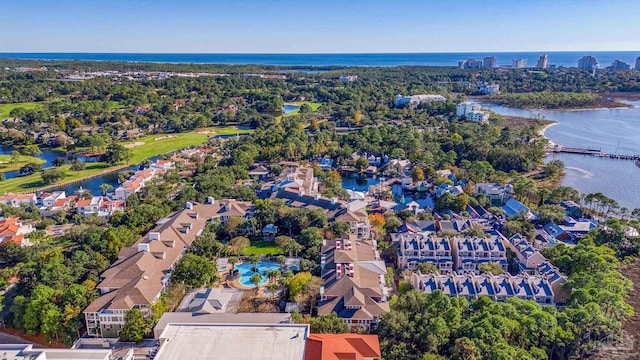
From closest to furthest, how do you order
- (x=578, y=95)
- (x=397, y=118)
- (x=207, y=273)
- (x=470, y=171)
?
(x=207, y=273), (x=470, y=171), (x=397, y=118), (x=578, y=95)

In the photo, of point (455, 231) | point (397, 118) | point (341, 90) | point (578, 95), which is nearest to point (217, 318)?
point (455, 231)

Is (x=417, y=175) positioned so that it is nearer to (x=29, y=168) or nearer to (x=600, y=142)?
(x=600, y=142)

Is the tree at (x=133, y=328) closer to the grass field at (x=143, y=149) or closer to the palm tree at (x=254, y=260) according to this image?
the palm tree at (x=254, y=260)

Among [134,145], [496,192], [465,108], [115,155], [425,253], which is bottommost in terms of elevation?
[134,145]

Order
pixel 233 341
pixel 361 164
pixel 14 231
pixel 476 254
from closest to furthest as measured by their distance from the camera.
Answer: pixel 233 341 < pixel 476 254 < pixel 14 231 < pixel 361 164

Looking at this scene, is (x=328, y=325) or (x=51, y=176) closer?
(x=328, y=325)

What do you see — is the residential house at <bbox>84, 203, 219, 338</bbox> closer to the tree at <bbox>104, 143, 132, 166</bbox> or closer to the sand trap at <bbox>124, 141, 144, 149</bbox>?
the tree at <bbox>104, 143, 132, 166</bbox>

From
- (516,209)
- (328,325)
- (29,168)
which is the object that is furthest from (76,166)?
(516,209)

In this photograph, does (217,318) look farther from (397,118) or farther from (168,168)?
(397,118)

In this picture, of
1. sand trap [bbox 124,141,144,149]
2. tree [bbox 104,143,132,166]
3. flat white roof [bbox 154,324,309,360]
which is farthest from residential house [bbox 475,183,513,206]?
sand trap [bbox 124,141,144,149]
